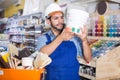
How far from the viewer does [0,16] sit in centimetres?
693

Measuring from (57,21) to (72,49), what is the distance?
0.29m

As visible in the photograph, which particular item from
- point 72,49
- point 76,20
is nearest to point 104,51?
point 72,49

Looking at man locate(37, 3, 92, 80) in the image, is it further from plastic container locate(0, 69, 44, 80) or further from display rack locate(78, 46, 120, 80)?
plastic container locate(0, 69, 44, 80)

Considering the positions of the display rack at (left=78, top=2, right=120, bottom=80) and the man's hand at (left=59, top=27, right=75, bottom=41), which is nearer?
the man's hand at (left=59, top=27, right=75, bottom=41)

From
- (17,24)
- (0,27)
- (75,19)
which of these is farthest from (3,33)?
(75,19)

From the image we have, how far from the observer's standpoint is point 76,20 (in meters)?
1.49

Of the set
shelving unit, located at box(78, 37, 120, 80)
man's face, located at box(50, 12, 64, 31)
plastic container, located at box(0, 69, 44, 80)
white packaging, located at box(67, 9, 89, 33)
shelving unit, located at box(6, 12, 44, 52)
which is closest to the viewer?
plastic container, located at box(0, 69, 44, 80)

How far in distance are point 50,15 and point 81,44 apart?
0.39 m

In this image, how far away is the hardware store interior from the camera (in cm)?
130

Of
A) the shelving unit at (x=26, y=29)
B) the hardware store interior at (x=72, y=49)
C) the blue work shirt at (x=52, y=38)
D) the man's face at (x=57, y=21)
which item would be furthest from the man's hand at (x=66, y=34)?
the shelving unit at (x=26, y=29)

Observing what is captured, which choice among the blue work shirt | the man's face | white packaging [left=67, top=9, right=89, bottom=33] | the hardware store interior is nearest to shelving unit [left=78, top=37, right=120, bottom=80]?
the hardware store interior

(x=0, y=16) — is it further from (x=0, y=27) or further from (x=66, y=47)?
(x=66, y=47)

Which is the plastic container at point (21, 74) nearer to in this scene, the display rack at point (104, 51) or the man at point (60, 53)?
the man at point (60, 53)

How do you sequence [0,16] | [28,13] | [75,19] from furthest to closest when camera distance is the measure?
[0,16] < [28,13] < [75,19]
